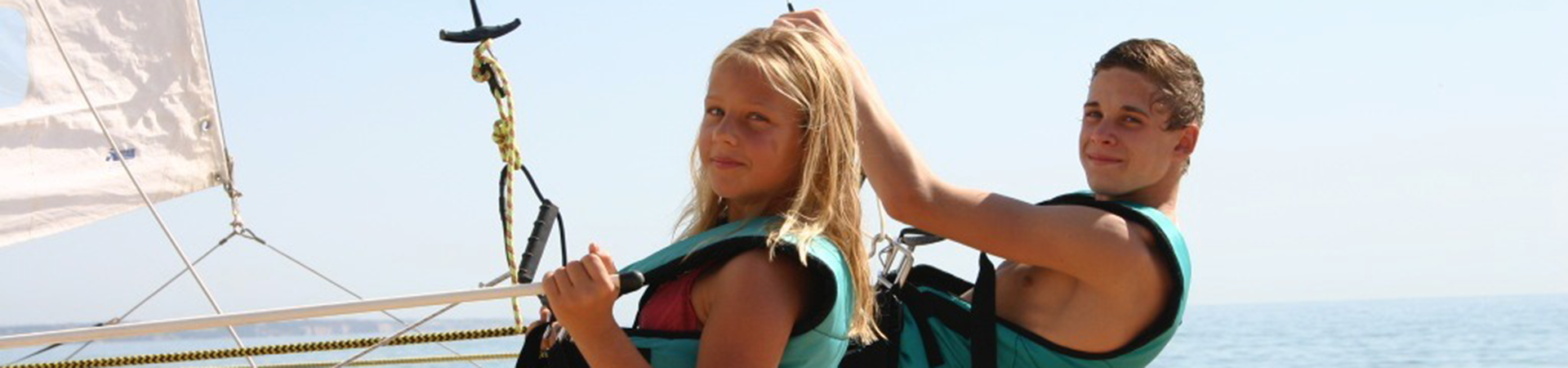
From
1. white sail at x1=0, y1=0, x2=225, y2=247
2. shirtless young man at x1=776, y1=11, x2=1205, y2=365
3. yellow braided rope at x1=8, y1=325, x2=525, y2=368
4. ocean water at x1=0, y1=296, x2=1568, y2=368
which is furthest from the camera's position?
ocean water at x1=0, y1=296, x2=1568, y2=368

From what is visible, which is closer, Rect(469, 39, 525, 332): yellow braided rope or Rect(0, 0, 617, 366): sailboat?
Rect(469, 39, 525, 332): yellow braided rope

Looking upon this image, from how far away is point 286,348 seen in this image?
12.0 feet

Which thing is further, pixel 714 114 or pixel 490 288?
pixel 490 288

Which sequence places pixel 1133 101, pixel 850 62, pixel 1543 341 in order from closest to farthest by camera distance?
pixel 850 62
pixel 1133 101
pixel 1543 341

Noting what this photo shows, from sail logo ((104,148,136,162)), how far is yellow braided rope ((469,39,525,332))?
9.68 feet

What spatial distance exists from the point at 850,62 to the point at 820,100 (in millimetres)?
175

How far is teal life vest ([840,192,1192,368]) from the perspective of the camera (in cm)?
261

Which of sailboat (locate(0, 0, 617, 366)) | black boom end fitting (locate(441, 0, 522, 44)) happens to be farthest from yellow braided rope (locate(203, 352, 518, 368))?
black boom end fitting (locate(441, 0, 522, 44))

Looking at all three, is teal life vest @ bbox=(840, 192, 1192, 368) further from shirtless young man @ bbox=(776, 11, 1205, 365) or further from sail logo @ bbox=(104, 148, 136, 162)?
sail logo @ bbox=(104, 148, 136, 162)

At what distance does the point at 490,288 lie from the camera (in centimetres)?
248

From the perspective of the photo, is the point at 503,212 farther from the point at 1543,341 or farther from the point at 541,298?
the point at 1543,341

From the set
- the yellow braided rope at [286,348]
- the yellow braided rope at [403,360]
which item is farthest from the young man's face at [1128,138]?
the yellow braided rope at [403,360]

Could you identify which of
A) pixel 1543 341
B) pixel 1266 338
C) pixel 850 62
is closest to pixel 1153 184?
pixel 850 62

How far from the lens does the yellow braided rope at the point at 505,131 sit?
2.64 meters
